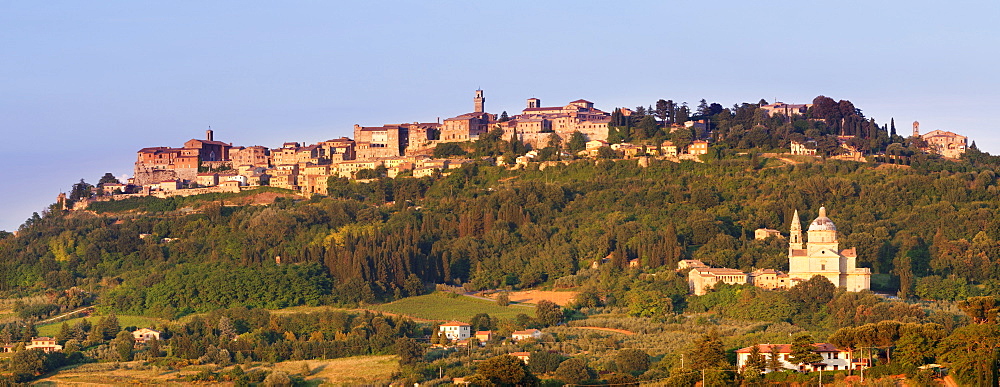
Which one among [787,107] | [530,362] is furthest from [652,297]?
[787,107]

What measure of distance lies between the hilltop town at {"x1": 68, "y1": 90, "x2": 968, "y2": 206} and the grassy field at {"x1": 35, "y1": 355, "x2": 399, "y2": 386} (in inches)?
1372

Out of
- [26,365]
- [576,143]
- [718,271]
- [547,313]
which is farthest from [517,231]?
[26,365]

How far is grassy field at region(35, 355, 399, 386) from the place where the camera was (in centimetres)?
5103

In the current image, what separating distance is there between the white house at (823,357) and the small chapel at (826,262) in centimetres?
1365

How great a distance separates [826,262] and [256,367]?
74.9 feet

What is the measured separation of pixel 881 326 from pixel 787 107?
49.5 metres

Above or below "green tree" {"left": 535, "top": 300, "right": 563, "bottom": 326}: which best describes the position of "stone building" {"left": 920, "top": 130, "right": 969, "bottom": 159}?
above

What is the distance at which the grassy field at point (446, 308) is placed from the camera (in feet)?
204

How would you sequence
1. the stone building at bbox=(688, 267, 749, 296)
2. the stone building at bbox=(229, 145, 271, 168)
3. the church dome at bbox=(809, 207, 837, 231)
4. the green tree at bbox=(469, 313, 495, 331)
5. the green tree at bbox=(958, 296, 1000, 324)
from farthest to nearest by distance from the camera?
the stone building at bbox=(229, 145, 271, 168) < the stone building at bbox=(688, 267, 749, 296) < the church dome at bbox=(809, 207, 837, 231) < the green tree at bbox=(469, 313, 495, 331) < the green tree at bbox=(958, 296, 1000, 324)

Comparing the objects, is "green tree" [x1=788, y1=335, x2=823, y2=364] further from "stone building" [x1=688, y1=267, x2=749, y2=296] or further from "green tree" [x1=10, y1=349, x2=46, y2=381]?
"green tree" [x1=10, y1=349, x2=46, y2=381]

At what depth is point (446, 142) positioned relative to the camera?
3706 inches

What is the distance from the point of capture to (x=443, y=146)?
9288 centimetres

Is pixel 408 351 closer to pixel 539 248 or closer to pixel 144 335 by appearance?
pixel 144 335

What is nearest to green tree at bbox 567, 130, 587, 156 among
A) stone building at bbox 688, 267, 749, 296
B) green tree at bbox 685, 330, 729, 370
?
stone building at bbox 688, 267, 749, 296
